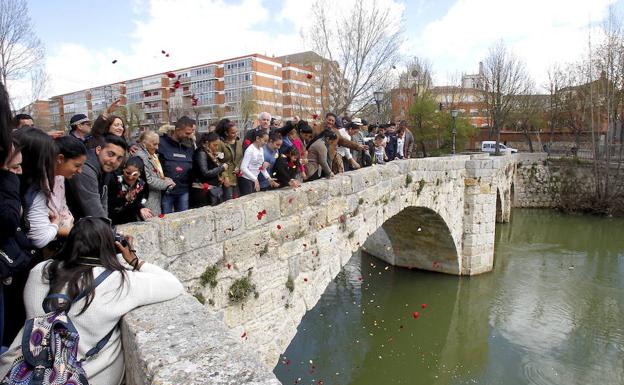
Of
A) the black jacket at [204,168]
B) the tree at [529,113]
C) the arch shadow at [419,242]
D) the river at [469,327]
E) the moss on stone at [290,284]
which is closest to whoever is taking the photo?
the black jacket at [204,168]

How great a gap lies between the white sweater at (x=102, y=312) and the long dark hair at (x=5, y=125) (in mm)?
535

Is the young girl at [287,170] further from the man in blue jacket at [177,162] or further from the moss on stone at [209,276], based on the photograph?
the moss on stone at [209,276]

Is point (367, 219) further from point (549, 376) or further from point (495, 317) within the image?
point (495, 317)

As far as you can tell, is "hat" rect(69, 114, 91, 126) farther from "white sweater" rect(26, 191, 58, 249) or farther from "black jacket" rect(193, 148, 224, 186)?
"white sweater" rect(26, 191, 58, 249)

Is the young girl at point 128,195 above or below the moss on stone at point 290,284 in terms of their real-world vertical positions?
above

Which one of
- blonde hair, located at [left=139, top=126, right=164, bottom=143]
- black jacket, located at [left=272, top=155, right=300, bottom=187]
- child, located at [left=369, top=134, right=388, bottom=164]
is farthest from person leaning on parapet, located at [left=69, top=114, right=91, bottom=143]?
child, located at [left=369, top=134, right=388, bottom=164]

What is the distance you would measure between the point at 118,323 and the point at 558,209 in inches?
978

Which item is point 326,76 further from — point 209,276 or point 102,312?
point 102,312

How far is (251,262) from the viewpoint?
165 inches

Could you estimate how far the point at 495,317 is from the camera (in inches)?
386

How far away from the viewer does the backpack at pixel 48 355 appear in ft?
4.91

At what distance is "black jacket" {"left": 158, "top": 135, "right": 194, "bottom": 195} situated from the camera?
13.6 ft

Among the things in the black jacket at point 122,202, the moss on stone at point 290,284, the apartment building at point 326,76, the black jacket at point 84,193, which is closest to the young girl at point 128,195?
the black jacket at point 122,202

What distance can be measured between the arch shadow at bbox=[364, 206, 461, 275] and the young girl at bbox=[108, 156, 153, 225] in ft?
27.9
